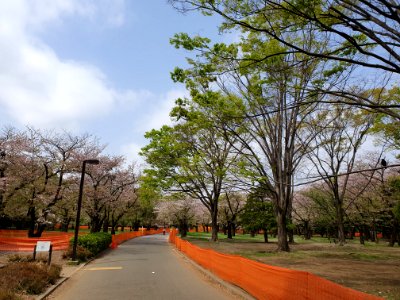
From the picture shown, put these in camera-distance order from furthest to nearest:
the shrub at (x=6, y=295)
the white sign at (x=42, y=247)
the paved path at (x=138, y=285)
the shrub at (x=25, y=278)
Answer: the white sign at (x=42, y=247) → the paved path at (x=138, y=285) → the shrub at (x=25, y=278) → the shrub at (x=6, y=295)

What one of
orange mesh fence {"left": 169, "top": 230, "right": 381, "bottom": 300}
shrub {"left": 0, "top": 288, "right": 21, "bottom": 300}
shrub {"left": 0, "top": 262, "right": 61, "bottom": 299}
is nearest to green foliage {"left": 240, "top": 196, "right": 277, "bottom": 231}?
orange mesh fence {"left": 169, "top": 230, "right": 381, "bottom": 300}

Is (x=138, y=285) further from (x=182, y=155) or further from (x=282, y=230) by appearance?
(x=182, y=155)

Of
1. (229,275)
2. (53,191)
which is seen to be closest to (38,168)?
(53,191)

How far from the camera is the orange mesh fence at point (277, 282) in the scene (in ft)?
18.3

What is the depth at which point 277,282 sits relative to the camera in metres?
7.33

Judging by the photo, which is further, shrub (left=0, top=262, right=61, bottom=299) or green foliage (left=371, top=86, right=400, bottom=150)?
green foliage (left=371, top=86, right=400, bottom=150)

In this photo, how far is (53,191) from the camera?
86.0 ft

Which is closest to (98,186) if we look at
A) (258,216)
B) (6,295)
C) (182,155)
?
(182,155)

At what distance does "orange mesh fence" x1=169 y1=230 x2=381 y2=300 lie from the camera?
559cm

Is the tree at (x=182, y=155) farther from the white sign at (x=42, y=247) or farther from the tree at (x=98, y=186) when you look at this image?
the white sign at (x=42, y=247)

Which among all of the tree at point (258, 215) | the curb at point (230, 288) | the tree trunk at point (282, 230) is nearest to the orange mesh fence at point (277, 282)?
the curb at point (230, 288)

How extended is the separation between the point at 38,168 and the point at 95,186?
25.4ft

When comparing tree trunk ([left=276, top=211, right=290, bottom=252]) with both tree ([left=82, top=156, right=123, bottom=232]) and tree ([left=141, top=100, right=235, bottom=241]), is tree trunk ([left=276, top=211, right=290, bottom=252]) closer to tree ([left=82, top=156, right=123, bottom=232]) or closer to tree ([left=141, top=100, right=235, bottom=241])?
tree ([left=141, top=100, right=235, bottom=241])

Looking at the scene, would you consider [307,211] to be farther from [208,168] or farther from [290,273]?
[290,273]
